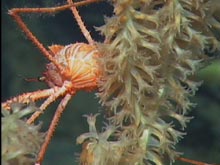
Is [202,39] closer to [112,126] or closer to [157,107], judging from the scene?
[157,107]

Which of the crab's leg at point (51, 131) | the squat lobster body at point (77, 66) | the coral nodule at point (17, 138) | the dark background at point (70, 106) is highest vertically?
the dark background at point (70, 106)

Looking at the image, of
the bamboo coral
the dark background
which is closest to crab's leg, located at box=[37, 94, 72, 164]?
the bamboo coral

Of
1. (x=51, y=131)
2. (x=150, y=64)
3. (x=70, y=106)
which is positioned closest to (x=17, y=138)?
(x=51, y=131)

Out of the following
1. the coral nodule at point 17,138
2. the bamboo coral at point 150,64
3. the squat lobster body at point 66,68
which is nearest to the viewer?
the coral nodule at point 17,138

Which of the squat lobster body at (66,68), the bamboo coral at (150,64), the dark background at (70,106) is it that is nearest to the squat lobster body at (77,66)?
the squat lobster body at (66,68)

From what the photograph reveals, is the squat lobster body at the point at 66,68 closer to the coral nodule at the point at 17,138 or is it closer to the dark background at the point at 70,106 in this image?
the coral nodule at the point at 17,138

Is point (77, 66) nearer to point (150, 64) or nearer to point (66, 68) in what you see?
point (66, 68)

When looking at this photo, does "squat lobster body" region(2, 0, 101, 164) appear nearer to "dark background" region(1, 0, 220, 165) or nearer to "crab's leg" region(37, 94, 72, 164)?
"crab's leg" region(37, 94, 72, 164)
